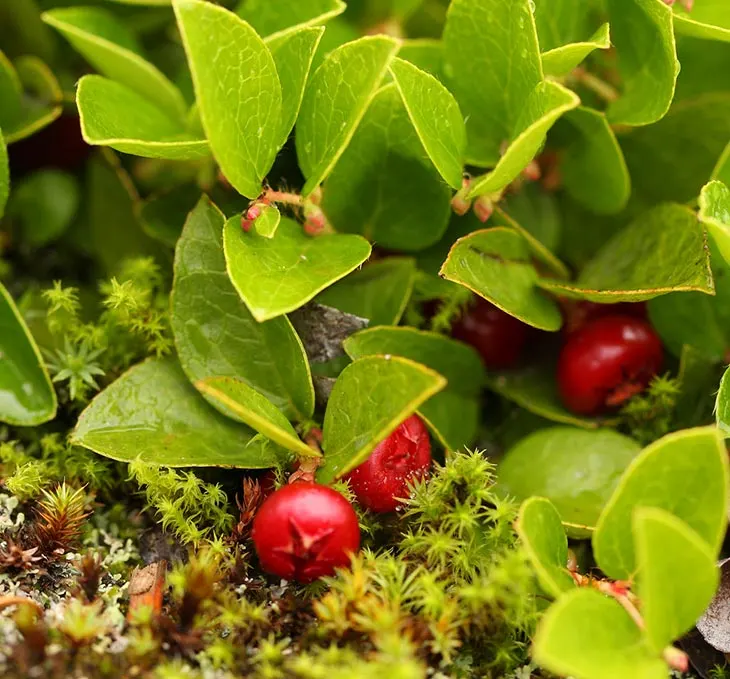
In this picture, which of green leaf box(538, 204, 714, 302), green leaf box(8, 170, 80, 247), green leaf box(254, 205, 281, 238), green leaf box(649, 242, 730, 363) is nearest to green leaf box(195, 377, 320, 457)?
green leaf box(254, 205, 281, 238)

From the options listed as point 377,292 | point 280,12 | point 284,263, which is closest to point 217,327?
point 284,263

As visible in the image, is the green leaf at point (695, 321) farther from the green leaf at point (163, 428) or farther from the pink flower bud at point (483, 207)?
the green leaf at point (163, 428)

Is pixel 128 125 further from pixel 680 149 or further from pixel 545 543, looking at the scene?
pixel 680 149

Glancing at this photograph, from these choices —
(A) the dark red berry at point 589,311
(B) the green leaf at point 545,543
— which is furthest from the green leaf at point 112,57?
(B) the green leaf at point 545,543

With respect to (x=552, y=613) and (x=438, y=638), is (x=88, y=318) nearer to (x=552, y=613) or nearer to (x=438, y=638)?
(x=438, y=638)

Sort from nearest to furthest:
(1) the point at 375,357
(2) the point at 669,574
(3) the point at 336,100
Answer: (2) the point at 669,574, (1) the point at 375,357, (3) the point at 336,100
